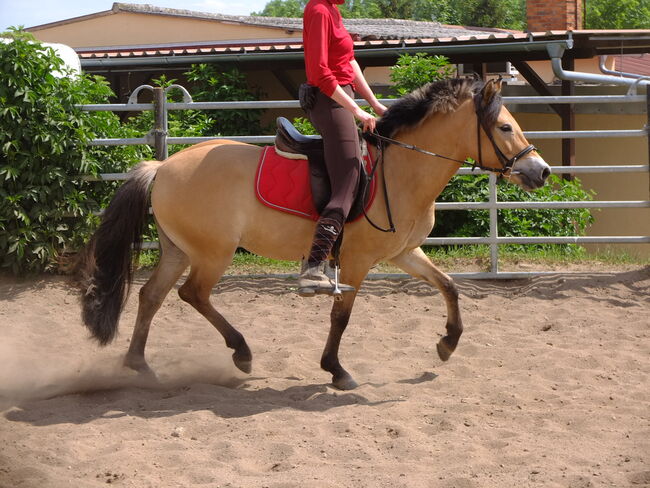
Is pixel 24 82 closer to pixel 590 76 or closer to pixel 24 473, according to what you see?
pixel 24 473

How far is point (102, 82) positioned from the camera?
29.1ft

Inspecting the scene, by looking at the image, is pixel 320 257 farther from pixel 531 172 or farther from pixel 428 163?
pixel 531 172

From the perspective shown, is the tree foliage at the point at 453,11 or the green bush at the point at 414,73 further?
the tree foliage at the point at 453,11

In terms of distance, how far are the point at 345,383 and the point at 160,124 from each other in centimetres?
401

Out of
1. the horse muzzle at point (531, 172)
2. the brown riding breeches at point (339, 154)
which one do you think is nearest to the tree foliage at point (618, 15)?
the horse muzzle at point (531, 172)

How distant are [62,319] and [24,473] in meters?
3.50

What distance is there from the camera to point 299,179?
18.2ft

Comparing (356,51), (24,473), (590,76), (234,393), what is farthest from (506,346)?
(356,51)

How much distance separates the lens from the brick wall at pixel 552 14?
67.4 feet

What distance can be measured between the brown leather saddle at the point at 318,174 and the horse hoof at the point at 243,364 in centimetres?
112

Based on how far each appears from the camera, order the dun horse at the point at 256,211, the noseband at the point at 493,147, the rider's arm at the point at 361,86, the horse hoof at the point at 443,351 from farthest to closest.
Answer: the horse hoof at the point at 443,351
the rider's arm at the point at 361,86
the dun horse at the point at 256,211
the noseband at the point at 493,147

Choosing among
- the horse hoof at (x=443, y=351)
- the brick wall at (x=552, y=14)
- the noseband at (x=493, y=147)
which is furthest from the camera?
the brick wall at (x=552, y=14)

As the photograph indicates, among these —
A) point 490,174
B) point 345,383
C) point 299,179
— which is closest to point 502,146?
point 299,179

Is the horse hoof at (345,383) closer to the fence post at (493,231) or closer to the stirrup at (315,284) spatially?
the stirrup at (315,284)
